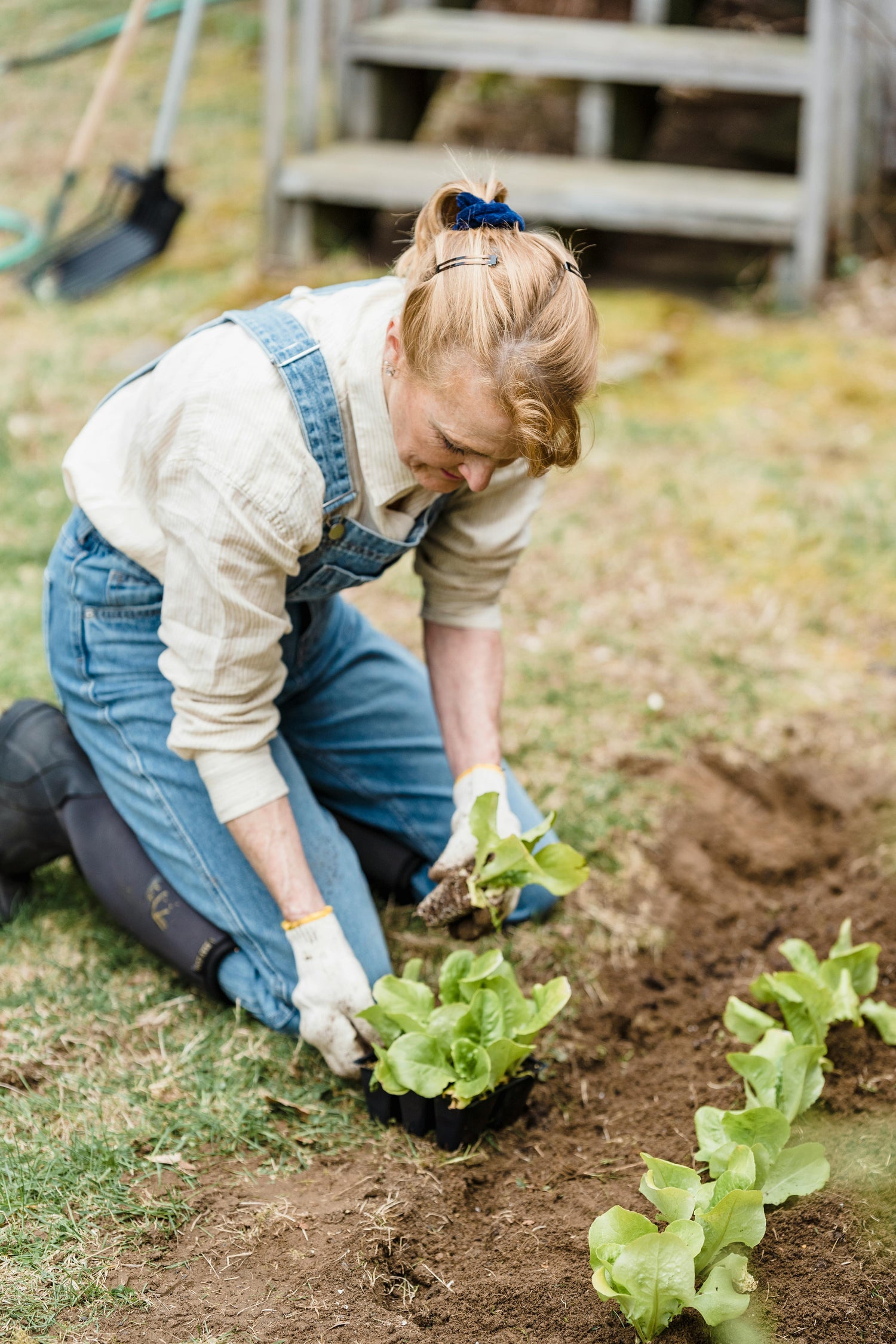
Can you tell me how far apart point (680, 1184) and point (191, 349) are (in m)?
1.31

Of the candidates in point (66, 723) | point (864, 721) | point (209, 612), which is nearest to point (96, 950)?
point (66, 723)

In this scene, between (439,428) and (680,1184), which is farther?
(439,428)

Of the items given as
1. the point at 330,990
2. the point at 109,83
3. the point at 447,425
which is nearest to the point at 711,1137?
the point at 330,990

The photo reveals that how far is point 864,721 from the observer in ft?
Result: 9.50

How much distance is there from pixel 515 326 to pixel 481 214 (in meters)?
0.18

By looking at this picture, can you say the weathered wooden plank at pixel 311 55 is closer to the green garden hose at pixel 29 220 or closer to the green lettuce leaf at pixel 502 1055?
the green garden hose at pixel 29 220

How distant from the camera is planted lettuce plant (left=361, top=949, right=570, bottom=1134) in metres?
1.77

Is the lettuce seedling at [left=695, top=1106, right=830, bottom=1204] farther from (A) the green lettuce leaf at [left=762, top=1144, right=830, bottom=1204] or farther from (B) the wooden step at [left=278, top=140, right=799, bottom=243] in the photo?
(B) the wooden step at [left=278, top=140, right=799, bottom=243]

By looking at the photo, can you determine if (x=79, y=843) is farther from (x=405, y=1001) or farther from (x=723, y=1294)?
(x=723, y=1294)

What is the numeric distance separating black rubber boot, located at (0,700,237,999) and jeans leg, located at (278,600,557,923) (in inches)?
15.4

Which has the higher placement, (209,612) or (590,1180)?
(209,612)

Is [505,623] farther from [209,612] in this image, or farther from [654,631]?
[209,612]

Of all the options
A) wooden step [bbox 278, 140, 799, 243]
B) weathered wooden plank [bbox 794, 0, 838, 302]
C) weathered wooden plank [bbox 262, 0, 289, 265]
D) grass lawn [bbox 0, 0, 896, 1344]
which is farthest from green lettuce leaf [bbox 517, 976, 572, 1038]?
weathered wooden plank [bbox 262, 0, 289, 265]


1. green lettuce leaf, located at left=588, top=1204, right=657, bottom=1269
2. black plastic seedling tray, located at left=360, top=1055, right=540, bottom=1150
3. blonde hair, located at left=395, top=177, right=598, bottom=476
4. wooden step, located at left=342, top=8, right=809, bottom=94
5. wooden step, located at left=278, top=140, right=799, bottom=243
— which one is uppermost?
blonde hair, located at left=395, top=177, right=598, bottom=476
